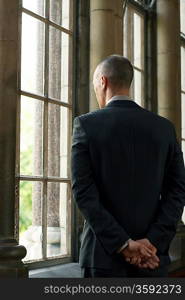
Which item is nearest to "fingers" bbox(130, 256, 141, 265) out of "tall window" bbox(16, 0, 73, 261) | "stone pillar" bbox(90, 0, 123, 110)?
"tall window" bbox(16, 0, 73, 261)

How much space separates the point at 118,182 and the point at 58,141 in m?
2.10

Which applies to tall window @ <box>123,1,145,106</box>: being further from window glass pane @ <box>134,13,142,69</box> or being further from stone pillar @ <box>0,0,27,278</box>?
stone pillar @ <box>0,0,27,278</box>

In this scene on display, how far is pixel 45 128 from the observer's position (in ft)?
11.9

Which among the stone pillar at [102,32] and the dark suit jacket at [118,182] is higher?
the stone pillar at [102,32]

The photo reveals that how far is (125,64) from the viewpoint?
71.0 inches

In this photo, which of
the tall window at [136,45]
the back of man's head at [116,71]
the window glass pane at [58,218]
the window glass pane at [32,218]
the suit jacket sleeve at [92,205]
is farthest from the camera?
the tall window at [136,45]

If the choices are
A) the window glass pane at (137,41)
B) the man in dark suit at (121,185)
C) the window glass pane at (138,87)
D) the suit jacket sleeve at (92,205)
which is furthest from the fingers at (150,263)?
the window glass pane at (137,41)

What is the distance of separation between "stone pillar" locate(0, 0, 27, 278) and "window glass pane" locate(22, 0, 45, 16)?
2.13 feet

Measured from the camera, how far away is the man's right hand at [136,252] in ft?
5.60

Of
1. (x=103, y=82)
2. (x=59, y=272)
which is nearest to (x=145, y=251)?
(x=103, y=82)

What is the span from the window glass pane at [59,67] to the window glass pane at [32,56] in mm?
135

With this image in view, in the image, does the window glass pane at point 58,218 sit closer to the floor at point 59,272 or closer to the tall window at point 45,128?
the tall window at point 45,128

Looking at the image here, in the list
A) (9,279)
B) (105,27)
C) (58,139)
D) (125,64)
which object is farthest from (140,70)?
(125,64)

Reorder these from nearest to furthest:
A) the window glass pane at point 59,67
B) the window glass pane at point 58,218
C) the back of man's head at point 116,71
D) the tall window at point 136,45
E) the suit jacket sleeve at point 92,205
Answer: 1. the suit jacket sleeve at point 92,205
2. the back of man's head at point 116,71
3. the window glass pane at point 58,218
4. the window glass pane at point 59,67
5. the tall window at point 136,45
